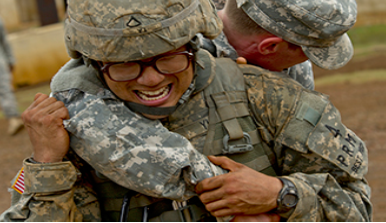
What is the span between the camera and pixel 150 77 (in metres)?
2.12

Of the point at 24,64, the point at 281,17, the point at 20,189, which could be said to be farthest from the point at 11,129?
the point at 281,17

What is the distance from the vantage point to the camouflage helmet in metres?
1.97

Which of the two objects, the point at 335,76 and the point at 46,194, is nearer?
the point at 46,194

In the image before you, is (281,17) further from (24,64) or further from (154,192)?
(24,64)

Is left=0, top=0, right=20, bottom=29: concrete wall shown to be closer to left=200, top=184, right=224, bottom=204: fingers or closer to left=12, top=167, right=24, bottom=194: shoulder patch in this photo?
left=12, top=167, right=24, bottom=194: shoulder patch

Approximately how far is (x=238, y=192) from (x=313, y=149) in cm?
47

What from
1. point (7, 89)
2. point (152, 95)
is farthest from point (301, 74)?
point (7, 89)

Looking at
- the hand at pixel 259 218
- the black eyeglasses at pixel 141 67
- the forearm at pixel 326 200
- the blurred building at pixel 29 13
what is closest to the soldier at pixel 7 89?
the blurred building at pixel 29 13

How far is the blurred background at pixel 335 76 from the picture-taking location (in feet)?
22.5

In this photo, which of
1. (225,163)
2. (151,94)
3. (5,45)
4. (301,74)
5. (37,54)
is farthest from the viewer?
(37,54)

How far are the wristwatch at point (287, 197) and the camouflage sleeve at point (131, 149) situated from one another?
43cm

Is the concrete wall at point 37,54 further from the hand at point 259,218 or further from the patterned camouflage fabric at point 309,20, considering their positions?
the hand at point 259,218

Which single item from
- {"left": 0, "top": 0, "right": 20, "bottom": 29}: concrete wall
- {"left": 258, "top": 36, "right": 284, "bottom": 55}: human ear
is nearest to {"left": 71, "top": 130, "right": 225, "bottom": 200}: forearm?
{"left": 258, "top": 36, "right": 284, "bottom": 55}: human ear

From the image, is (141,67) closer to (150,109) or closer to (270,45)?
(150,109)
